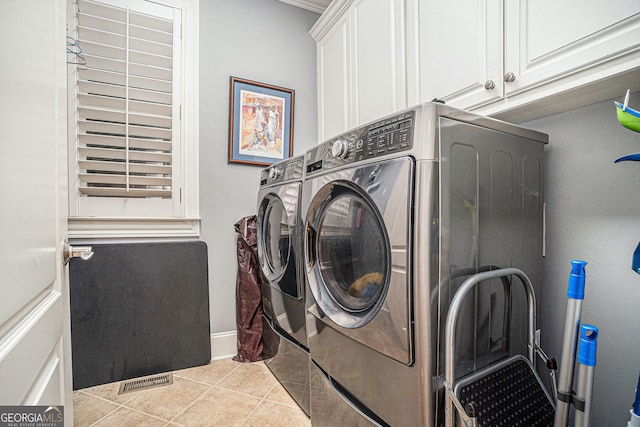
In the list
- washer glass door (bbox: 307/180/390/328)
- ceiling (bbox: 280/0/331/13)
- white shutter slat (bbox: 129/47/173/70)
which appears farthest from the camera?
ceiling (bbox: 280/0/331/13)

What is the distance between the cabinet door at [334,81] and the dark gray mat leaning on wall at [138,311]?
4.23 ft

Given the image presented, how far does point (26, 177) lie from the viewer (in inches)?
20.4

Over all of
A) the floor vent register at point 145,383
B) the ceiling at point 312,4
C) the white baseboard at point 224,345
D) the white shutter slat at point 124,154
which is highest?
the ceiling at point 312,4

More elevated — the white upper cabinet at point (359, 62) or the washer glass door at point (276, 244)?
the white upper cabinet at point (359, 62)

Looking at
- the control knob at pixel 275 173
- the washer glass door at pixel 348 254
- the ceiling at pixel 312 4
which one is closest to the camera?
Result: the washer glass door at pixel 348 254

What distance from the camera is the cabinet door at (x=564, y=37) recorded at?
832 millimetres

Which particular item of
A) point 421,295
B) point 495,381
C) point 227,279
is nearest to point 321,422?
point 495,381

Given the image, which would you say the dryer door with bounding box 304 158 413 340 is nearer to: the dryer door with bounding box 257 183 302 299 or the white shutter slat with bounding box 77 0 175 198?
the dryer door with bounding box 257 183 302 299

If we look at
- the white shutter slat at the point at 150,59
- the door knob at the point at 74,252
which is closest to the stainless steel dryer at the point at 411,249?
the door knob at the point at 74,252

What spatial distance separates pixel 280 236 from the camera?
5.56ft

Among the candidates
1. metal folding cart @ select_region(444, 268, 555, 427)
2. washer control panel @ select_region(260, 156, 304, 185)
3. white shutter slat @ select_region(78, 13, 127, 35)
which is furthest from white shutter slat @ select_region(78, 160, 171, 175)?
metal folding cart @ select_region(444, 268, 555, 427)

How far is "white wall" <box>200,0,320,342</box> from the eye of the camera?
7.22 feet

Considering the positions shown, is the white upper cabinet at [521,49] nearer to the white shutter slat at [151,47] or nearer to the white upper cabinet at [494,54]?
the white upper cabinet at [494,54]

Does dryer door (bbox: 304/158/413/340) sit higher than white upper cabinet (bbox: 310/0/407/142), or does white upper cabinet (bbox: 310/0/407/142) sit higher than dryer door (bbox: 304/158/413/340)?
white upper cabinet (bbox: 310/0/407/142)
